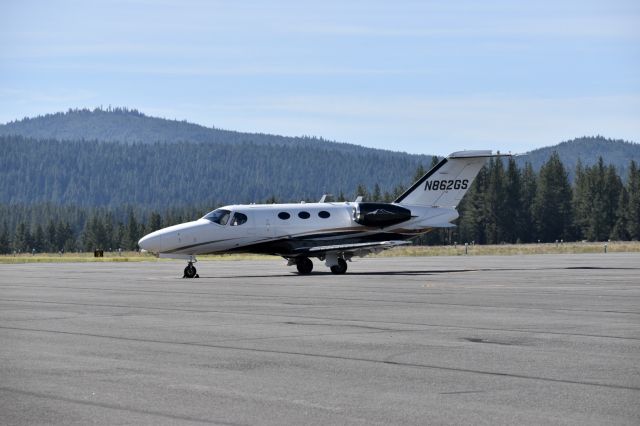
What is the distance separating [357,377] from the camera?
12.2m

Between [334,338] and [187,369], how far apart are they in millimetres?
3667

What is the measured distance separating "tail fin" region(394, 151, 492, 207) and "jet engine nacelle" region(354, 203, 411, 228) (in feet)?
4.71

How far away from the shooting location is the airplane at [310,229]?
3872cm

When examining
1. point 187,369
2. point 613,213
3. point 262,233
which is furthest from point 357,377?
point 613,213

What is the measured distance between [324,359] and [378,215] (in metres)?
26.2

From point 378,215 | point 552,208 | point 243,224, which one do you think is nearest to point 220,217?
point 243,224

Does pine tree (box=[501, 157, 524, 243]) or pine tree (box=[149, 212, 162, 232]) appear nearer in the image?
pine tree (box=[501, 157, 524, 243])

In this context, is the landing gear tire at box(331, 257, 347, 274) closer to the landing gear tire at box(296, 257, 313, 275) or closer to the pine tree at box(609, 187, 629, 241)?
the landing gear tire at box(296, 257, 313, 275)

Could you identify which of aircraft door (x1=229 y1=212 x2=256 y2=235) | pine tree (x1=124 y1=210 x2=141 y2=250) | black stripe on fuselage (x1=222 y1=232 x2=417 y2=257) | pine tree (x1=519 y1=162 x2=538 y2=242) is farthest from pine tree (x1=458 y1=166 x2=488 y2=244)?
aircraft door (x1=229 y1=212 x2=256 y2=235)

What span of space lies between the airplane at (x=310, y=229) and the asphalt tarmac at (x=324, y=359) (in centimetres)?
1274

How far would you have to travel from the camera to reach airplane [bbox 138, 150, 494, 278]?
38.7 metres

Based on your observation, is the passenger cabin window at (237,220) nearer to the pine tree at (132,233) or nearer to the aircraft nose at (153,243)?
the aircraft nose at (153,243)

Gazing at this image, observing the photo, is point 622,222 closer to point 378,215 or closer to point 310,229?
point 378,215

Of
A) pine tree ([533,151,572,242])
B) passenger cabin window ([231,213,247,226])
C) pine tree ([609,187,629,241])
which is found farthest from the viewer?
pine tree ([533,151,572,242])
